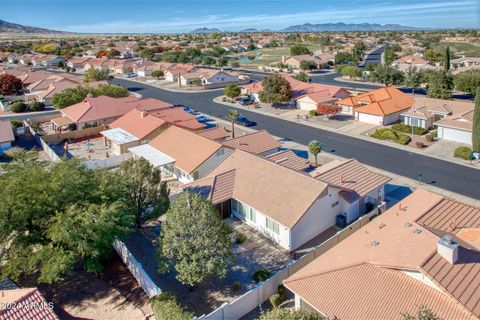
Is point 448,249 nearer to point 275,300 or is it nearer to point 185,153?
point 275,300

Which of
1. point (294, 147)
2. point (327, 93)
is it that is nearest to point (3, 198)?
point (294, 147)

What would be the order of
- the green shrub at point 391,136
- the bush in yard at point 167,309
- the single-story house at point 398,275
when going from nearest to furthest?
the single-story house at point 398,275, the bush in yard at point 167,309, the green shrub at point 391,136

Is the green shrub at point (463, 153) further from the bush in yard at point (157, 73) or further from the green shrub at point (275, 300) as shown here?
the bush in yard at point (157, 73)

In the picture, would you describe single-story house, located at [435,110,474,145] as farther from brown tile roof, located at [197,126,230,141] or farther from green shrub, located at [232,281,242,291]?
green shrub, located at [232,281,242,291]

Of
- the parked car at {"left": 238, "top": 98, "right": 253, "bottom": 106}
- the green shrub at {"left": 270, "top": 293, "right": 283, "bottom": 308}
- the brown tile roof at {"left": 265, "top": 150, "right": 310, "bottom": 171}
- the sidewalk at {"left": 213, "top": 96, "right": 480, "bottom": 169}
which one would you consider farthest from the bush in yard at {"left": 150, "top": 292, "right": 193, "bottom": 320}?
the parked car at {"left": 238, "top": 98, "right": 253, "bottom": 106}

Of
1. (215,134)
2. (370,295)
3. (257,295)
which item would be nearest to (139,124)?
(215,134)

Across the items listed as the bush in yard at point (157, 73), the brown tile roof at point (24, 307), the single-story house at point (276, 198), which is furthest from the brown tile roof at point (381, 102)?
the bush in yard at point (157, 73)
